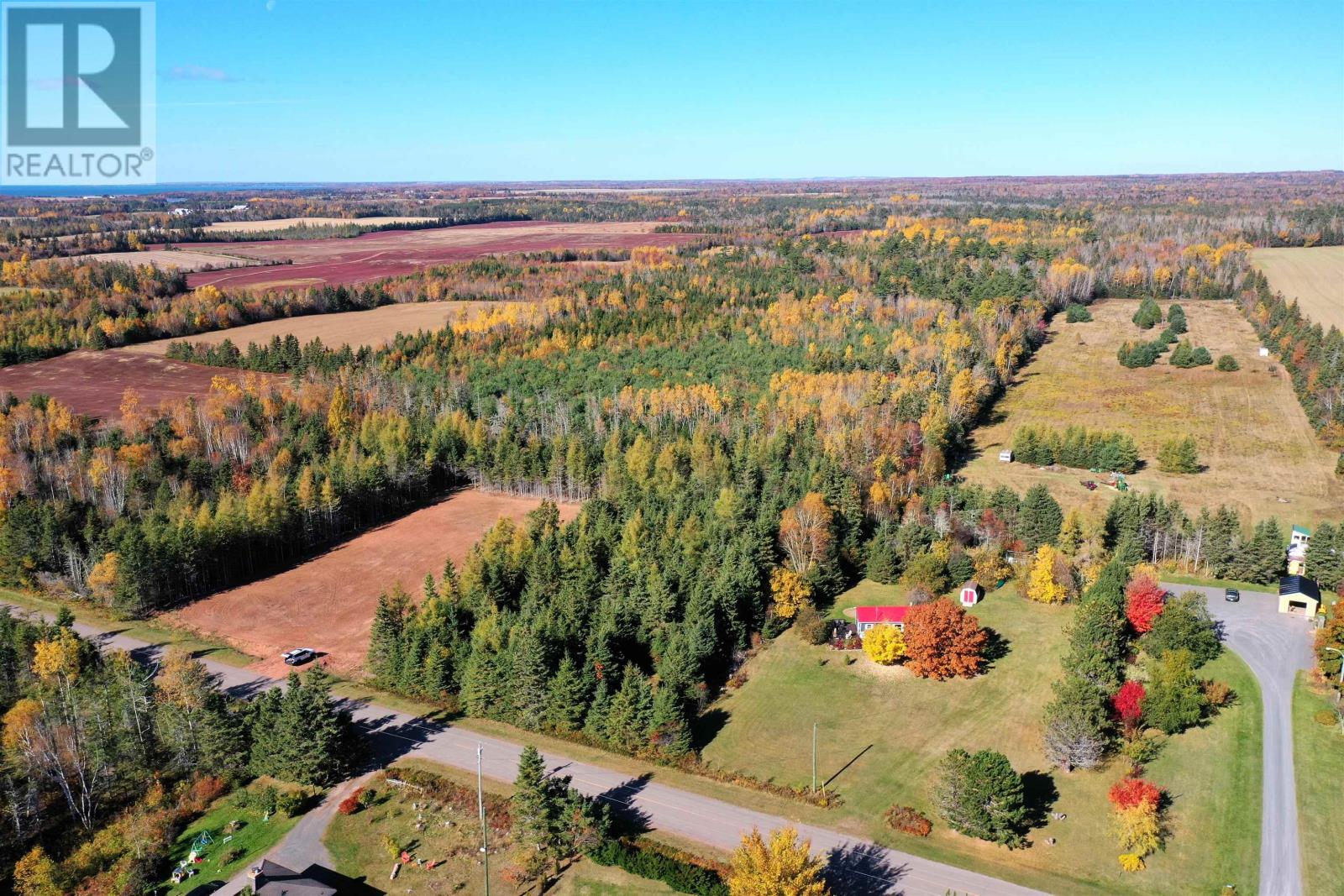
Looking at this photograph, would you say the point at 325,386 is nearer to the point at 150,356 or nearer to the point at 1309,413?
the point at 150,356

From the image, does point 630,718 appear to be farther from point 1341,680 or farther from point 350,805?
point 1341,680

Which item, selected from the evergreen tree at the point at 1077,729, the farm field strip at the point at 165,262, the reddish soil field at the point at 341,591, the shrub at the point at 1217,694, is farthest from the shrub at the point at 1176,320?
the farm field strip at the point at 165,262

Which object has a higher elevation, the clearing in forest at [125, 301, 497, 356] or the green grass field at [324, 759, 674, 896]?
the clearing in forest at [125, 301, 497, 356]

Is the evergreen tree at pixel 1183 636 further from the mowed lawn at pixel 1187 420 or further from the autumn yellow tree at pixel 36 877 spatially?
the autumn yellow tree at pixel 36 877

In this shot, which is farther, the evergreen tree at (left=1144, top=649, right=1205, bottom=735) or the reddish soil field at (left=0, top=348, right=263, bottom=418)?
the reddish soil field at (left=0, top=348, right=263, bottom=418)

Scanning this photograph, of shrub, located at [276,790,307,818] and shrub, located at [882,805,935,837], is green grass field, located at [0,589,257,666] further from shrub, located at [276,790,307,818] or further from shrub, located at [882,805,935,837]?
shrub, located at [882,805,935,837]

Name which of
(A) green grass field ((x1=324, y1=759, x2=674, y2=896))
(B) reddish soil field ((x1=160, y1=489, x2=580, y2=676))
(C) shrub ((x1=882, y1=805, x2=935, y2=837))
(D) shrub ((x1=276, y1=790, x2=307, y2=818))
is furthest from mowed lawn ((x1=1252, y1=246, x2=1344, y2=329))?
(D) shrub ((x1=276, y1=790, x2=307, y2=818))
